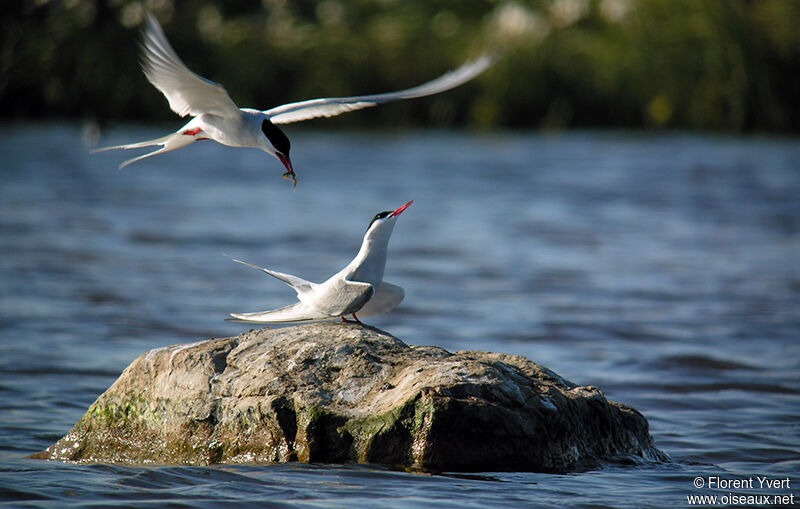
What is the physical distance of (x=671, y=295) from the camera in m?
9.79

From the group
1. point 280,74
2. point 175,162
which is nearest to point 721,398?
point 175,162

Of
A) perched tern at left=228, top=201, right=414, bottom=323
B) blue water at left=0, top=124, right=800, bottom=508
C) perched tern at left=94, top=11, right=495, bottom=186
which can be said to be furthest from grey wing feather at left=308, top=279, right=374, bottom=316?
blue water at left=0, top=124, right=800, bottom=508

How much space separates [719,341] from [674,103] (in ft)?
49.6

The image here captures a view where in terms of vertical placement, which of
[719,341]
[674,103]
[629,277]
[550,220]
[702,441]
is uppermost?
[674,103]

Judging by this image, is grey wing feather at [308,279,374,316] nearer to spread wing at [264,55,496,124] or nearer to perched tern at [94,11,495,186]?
perched tern at [94,11,495,186]

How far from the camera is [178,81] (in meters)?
4.82

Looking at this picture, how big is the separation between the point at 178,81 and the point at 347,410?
5.42 feet

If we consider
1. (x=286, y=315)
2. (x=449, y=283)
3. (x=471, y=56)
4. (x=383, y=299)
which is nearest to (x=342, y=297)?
(x=383, y=299)

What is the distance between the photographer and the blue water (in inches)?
177

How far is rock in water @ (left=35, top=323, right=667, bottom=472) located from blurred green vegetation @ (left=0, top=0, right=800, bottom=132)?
1658 centimetres

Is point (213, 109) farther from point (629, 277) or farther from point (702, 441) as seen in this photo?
point (629, 277)

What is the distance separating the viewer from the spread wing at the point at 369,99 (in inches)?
201

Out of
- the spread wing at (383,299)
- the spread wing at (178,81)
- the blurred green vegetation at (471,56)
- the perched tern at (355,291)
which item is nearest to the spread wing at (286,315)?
the perched tern at (355,291)

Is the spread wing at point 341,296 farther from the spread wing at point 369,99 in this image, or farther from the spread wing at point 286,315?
the spread wing at point 369,99
